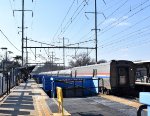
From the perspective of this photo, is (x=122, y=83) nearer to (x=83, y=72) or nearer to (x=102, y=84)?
(x=102, y=84)

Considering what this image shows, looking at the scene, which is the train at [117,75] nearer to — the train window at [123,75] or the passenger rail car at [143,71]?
the train window at [123,75]

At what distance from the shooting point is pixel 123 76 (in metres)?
29.3

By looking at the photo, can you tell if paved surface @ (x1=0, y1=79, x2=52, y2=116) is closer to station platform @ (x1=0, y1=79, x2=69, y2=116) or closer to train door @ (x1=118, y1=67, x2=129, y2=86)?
station platform @ (x1=0, y1=79, x2=69, y2=116)

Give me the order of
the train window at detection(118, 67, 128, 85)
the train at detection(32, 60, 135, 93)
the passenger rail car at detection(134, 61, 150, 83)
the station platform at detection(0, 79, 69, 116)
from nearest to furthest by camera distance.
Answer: the station platform at detection(0, 79, 69, 116) < the train at detection(32, 60, 135, 93) < the train window at detection(118, 67, 128, 85) < the passenger rail car at detection(134, 61, 150, 83)

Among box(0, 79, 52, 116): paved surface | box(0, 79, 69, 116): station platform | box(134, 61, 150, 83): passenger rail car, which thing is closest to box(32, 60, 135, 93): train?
box(134, 61, 150, 83): passenger rail car

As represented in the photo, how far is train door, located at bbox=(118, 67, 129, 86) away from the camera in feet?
94.7

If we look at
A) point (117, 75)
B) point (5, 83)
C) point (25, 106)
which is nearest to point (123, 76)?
point (117, 75)

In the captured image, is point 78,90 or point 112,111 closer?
point 112,111

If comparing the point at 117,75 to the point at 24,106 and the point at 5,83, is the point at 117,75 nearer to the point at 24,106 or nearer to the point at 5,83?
the point at 5,83

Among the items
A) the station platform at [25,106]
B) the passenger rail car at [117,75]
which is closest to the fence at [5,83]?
the station platform at [25,106]

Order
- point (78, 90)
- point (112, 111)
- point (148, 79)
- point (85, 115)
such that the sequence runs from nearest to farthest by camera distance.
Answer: point (85, 115) < point (112, 111) < point (78, 90) < point (148, 79)

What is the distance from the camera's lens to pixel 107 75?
28656mm

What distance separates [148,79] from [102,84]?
28.3 ft

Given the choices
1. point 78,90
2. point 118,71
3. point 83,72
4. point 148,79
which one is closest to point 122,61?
point 118,71
